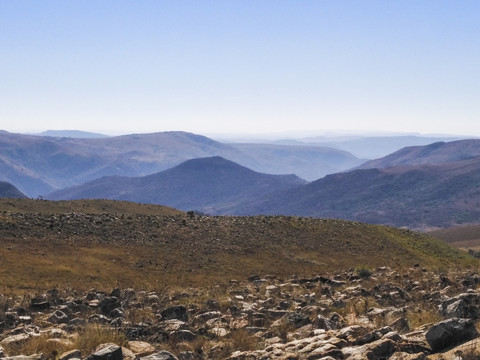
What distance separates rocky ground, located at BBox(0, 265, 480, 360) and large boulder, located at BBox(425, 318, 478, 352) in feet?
0.06

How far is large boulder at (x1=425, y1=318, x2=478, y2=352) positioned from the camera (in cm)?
866

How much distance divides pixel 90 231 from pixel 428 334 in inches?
1425

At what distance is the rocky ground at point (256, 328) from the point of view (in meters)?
8.70

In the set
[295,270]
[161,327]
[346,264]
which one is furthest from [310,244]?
[161,327]

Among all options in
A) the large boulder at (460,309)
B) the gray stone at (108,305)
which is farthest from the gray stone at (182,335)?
the large boulder at (460,309)

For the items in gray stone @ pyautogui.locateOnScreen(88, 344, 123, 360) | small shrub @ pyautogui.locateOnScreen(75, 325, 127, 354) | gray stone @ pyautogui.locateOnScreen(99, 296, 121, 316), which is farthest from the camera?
gray stone @ pyautogui.locateOnScreen(99, 296, 121, 316)

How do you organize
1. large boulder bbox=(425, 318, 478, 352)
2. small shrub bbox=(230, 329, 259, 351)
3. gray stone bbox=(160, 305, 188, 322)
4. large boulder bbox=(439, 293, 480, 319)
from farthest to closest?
gray stone bbox=(160, 305, 188, 322) → large boulder bbox=(439, 293, 480, 319) → small shrub bbox=(230, 329, 259, 351) → large boulder bbox=(425, 318, 478, 352)

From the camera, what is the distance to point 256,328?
12219 mm

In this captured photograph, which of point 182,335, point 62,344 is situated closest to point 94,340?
point 62,344

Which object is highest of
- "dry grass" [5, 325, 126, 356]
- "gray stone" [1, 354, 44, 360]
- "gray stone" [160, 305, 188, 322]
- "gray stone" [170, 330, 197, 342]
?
"gray stone" [1, 354, 44, 360]

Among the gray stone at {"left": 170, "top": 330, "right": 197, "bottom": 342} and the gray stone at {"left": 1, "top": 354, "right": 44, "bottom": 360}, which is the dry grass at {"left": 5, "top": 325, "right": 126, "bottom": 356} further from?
the gray stone at {"left": 170, "top": 330, "right": 197, "bottom": 342}

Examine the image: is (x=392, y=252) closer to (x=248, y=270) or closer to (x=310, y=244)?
(x=310, y=244)

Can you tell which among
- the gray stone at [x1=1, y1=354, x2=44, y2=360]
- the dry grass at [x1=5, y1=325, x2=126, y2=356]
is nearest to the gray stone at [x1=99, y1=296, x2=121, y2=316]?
the dry grass at [x1=5, y1=325, x2=126, y2=356]

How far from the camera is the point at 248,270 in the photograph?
3631 centimetres
